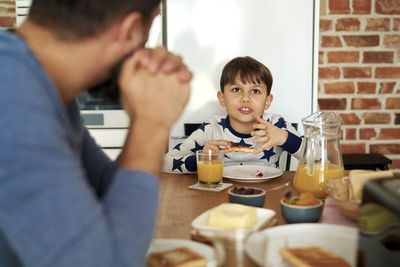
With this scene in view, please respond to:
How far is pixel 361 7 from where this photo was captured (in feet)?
7.30

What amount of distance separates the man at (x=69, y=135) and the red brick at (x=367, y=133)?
189cm

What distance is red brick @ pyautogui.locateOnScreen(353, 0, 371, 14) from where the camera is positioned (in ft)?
7.29

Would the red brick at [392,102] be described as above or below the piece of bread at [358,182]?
above

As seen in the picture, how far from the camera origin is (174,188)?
121 centimetres

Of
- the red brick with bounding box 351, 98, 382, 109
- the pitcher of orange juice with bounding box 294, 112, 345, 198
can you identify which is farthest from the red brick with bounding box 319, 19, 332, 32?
the pitcher of orange juice with bounding box 294, 112, 345, 198

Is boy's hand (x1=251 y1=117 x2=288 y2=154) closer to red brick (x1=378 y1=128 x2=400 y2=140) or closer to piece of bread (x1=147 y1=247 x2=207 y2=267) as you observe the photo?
piece of bread (x1=147 y1=247 x2=207 y2=267)

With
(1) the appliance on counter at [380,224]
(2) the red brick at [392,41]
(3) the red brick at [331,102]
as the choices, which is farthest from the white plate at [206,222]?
(2) the red brick at [392,41]

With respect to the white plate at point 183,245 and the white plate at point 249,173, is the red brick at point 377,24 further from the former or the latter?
the white plate at point 183,245

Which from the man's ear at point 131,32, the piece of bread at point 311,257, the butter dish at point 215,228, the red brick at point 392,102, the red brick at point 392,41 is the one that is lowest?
the butter dish at point 215,228

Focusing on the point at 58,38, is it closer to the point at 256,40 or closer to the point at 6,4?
the point at 256,40

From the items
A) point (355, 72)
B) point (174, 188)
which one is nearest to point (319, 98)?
point (355, 72)

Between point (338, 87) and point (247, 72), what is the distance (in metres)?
0.73

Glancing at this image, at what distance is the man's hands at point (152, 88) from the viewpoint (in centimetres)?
64

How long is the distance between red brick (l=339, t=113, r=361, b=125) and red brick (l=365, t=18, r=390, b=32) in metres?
0.48
